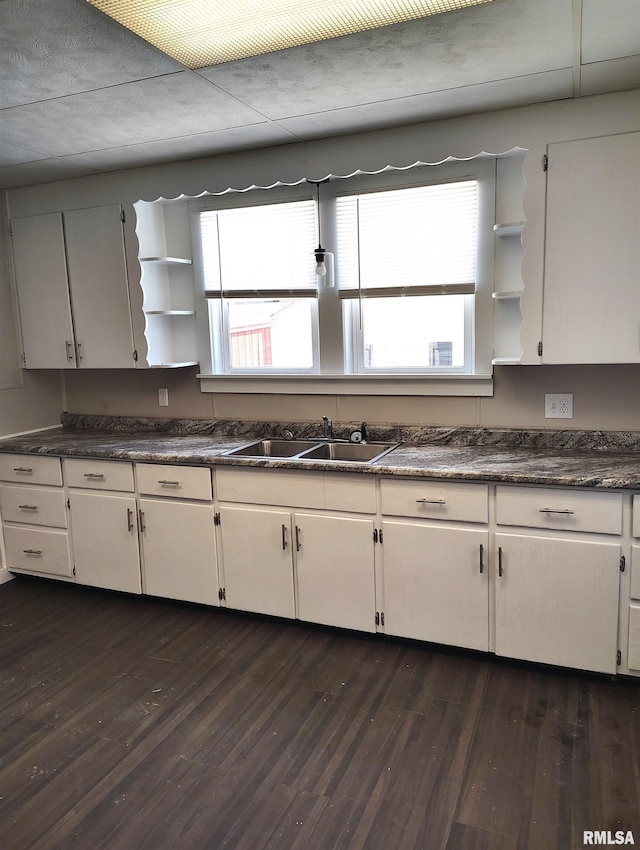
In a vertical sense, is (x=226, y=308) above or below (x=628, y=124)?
below

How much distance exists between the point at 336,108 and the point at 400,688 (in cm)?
243

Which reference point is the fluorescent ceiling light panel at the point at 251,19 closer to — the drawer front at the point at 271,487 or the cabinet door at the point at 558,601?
the drawer front at the point at 271,487

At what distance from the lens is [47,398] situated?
4098mm

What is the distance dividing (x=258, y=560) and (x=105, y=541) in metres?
0.96

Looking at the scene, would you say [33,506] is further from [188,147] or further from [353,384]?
[188,147]

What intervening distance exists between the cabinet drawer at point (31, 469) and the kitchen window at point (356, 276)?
1.05 meters

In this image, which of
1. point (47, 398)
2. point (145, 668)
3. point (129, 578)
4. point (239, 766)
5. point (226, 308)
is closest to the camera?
point (239, 766)

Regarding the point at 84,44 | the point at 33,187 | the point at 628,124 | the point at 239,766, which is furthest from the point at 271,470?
the point at 33,187

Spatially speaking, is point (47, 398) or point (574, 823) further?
point (47, 398)

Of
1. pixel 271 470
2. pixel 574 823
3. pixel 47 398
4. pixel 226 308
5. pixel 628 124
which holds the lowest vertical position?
pixel 574 823

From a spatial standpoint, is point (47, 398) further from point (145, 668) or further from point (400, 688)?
point (400, 688)

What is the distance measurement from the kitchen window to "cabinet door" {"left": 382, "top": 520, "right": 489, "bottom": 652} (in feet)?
2.83

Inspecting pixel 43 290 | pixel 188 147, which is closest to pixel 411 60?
pixel 188 147

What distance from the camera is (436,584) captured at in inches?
105
